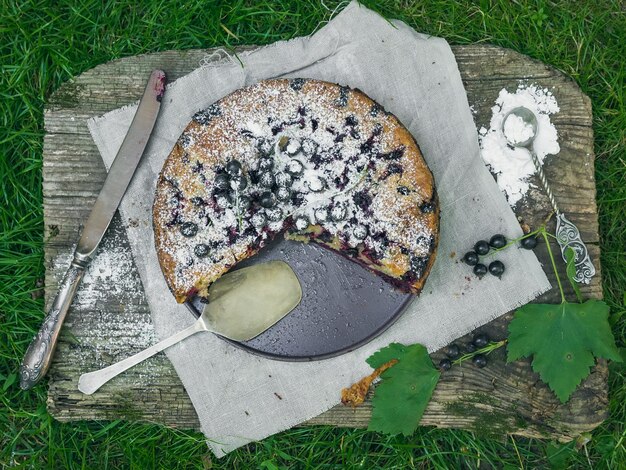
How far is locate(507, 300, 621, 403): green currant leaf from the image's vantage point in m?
3.47

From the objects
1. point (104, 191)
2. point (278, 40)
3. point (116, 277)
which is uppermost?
point (278, 40)

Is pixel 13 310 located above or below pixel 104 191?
below

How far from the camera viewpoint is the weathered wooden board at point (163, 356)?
3.70m

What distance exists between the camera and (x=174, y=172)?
3436 mm

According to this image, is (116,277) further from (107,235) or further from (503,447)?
(503,447)

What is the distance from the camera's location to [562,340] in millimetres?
3482

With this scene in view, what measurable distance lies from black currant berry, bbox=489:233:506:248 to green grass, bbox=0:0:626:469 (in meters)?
0.78

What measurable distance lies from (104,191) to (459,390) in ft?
7.88

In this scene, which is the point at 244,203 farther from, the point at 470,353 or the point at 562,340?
the point at 562,340

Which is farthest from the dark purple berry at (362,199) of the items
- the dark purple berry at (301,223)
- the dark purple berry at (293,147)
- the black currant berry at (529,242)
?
the black currant berry at (529,242)

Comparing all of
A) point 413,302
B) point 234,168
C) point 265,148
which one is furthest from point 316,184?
point 413,302

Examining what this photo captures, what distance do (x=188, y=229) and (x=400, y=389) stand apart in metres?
1.50

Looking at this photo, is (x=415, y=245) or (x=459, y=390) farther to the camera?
(x=459, y=390)

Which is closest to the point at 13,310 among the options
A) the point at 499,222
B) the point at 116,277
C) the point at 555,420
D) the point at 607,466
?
the point at 116,277
